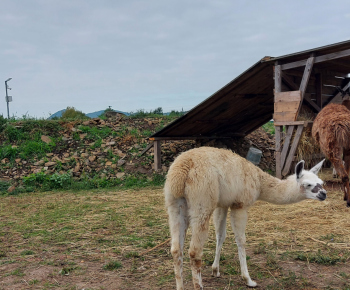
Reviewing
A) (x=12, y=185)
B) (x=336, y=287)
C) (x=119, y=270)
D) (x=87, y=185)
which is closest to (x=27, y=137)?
(x=12, y=185)

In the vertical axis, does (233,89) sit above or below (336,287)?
above

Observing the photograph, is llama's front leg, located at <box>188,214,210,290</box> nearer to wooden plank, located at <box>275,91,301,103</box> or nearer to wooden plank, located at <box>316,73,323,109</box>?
wooden plank, located at <box>275,91,301,103</box>

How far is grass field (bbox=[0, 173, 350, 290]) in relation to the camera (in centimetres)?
415

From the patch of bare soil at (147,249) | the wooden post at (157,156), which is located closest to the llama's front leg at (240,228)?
the patch of bare soil at (147,249)

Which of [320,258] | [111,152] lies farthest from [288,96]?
[111,152]

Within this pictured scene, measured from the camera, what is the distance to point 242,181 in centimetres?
421

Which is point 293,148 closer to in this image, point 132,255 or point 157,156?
point 157,156

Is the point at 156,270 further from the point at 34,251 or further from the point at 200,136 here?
the point at 200,136

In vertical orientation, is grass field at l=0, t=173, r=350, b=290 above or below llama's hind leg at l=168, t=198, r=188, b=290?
below

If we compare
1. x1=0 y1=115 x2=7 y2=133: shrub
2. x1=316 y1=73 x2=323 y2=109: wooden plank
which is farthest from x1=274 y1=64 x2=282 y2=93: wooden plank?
x1=0 y1=115 x2=7 y2=133: shrub

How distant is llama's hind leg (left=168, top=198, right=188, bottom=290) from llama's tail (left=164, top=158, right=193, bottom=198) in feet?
0.54

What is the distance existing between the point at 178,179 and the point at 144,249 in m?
1.99

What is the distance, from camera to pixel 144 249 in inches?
207

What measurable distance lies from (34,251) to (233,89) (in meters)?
7.44
